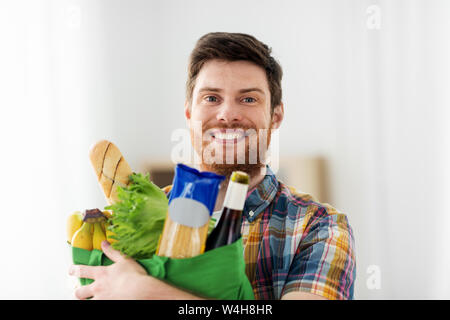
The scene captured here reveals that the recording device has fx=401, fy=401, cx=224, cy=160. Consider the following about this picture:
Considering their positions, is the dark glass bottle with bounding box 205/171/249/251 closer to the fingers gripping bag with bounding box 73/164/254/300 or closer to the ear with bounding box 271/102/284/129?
the fingers gripping bag with bounding box 73/164/254/300

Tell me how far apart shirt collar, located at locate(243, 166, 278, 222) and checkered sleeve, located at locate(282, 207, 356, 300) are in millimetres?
84

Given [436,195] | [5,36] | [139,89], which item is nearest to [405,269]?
[436,195]

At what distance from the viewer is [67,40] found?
1430 millimetres

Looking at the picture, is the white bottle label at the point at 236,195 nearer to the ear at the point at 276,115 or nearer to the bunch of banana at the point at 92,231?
the bunch of banana at the point at 92,231

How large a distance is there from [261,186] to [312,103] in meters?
0.96

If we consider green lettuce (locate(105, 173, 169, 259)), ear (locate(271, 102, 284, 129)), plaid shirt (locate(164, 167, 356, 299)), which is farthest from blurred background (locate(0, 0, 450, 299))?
green lettuce (locate(105, 173, 169, 259))

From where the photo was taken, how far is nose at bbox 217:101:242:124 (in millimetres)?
633

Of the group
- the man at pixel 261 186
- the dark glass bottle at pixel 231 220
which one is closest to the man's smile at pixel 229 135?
the man at pixel 261 186

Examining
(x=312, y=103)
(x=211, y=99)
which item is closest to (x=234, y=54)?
(x=211, y=99)

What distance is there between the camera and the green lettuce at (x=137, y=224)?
430 millimetres

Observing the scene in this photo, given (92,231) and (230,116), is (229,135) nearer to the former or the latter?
(230,116)

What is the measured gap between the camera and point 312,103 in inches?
61.2

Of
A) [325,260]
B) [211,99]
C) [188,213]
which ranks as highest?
[211,99]

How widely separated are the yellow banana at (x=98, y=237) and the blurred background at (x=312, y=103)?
954 millimetres
